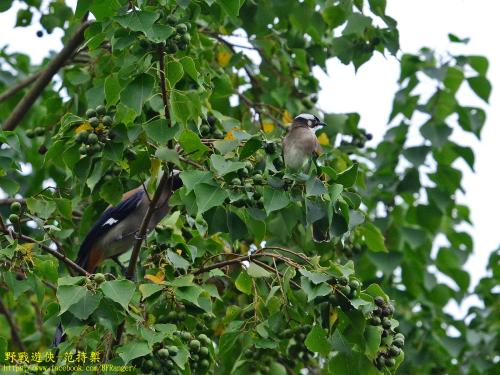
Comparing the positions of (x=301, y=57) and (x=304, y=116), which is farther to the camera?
(x=301, y=57)

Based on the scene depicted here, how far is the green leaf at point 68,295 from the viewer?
3.53 meters

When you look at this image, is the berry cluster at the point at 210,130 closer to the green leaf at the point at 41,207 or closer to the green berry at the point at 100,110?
the green berry at the point at 100,110

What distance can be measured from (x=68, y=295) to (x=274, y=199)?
2.93ft

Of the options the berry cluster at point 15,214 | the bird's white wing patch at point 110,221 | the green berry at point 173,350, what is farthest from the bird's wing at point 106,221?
the green berry at point 173,350

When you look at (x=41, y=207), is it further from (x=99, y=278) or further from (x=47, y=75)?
(x=47, y=75)

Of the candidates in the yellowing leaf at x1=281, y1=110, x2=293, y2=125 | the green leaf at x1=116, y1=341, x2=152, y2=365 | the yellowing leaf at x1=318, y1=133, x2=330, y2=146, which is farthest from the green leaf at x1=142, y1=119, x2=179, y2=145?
the yellowing leaf at x1=281, y1=110, x2=293, y2=125

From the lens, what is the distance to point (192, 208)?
404 cm

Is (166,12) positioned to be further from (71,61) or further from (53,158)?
(71,61)

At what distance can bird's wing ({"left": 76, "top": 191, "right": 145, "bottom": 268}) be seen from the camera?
558 cm

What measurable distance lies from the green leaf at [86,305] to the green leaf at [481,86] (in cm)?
379

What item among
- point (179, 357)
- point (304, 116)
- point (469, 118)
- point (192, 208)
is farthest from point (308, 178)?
point (469, 118)

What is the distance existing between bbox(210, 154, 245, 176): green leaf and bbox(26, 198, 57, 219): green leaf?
0.90m

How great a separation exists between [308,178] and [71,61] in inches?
113

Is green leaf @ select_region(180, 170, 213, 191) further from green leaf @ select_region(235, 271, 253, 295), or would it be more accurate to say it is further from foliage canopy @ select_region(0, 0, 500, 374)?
green leaf @ select_region(235, 271, 253, 295)
